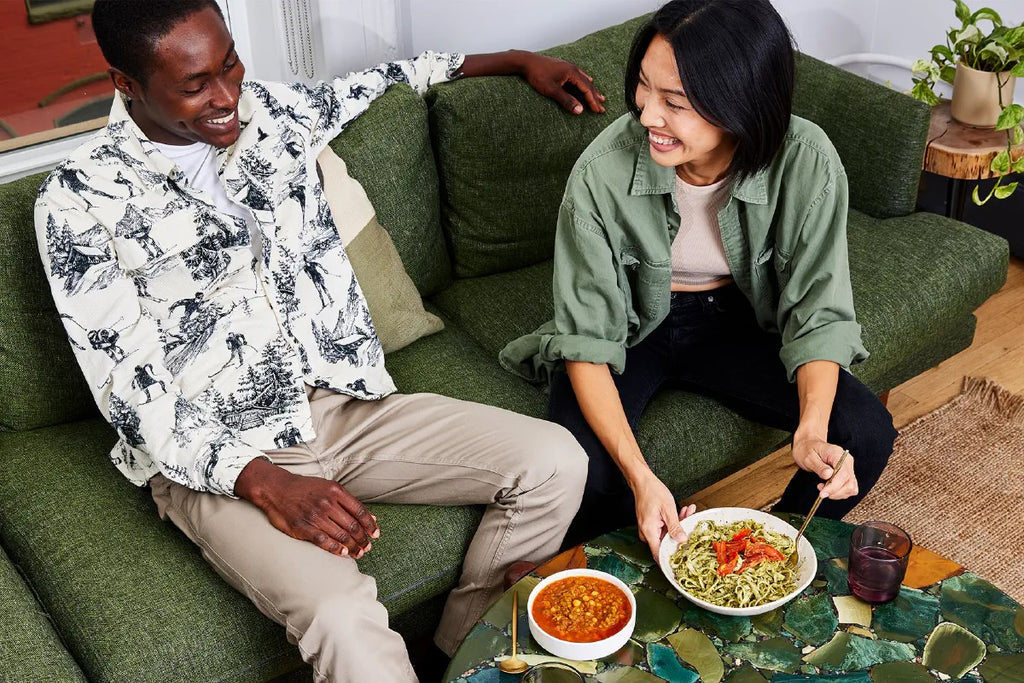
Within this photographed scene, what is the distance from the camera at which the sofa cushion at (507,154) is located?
2.21 m

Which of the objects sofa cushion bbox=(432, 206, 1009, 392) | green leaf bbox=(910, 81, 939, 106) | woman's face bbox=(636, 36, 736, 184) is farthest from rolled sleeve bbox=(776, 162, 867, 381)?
green leaf bbox=(910, 81, 939, 106)

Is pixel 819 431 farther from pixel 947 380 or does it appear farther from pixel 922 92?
pixel 922 92

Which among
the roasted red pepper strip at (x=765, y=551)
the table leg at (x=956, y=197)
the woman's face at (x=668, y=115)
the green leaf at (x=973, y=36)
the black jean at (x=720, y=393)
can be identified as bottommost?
the table leg at (x=956, y=197)

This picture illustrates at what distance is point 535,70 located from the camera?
2.27m

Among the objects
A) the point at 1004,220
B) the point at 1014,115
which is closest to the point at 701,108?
the point at 1014,115

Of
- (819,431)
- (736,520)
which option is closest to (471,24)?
(819,431)

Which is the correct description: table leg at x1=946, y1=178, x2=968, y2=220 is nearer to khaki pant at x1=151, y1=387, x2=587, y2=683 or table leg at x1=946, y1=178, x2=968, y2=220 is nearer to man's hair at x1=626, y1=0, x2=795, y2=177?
man's hair at x1=626, y1=0, x2=795, y2=177

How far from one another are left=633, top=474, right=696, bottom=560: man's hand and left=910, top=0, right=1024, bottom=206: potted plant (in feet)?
5.05

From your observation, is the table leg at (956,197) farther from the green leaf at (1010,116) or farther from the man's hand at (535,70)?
the man's hand at (535,70)

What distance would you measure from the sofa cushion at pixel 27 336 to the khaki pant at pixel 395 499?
295 millimetres

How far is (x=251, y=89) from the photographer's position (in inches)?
72.2

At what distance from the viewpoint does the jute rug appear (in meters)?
2.19

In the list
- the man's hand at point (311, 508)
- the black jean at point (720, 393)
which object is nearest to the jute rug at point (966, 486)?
the black jean at point (720, 393)

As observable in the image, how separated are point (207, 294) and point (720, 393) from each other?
917 mm
